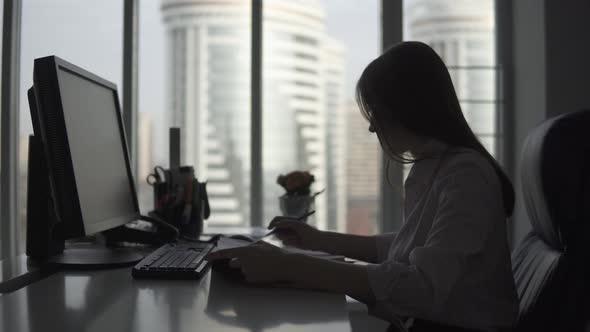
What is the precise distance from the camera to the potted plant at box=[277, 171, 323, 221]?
204 cm

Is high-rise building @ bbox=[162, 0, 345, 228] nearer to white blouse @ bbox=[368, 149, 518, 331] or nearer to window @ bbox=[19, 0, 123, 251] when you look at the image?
window @ bbox=[19, 0, 123, 251]

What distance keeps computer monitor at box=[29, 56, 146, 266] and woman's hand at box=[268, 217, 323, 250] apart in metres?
0.44

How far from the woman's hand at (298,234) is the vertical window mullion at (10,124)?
2134 mm

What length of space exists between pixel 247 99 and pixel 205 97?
25 centimetres

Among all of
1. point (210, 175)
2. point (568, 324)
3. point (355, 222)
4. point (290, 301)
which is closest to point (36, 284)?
point (290, 301)

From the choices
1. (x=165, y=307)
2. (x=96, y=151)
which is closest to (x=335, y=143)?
(x=96, y=151)

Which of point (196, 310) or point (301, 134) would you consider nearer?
point (196, 310)

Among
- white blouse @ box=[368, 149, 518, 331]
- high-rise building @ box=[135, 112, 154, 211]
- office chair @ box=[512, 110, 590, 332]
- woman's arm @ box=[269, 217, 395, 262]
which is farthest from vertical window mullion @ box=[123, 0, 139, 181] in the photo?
office chair @ box=[512, 110, 590, 332]

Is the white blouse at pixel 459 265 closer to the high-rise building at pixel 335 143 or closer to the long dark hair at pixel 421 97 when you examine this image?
the long dark hair at pixel 421 97

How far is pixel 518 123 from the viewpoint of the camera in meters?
2.67

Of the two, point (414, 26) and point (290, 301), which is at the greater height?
point (414, 26)

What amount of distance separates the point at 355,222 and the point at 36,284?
202cm

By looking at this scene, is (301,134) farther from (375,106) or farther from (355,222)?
(375,106)

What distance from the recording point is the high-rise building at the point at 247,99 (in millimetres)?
2807
